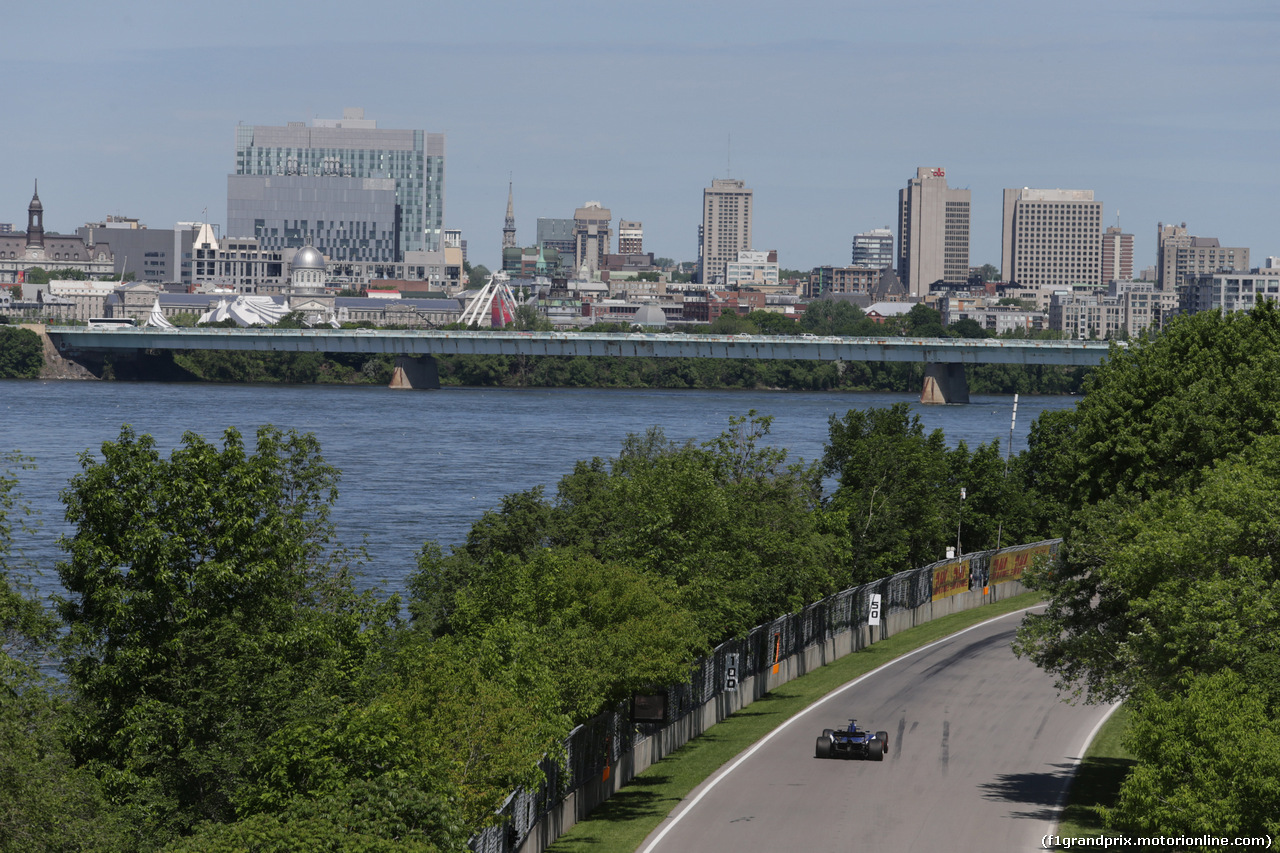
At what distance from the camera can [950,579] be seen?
69312 mm

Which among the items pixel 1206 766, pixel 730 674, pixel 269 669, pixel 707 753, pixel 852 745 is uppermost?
pixel 269 669

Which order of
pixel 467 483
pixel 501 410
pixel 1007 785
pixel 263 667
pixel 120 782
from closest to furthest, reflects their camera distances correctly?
pixel 120 782 → pixel 263 667 → pixel 1007 785 → pixel 467 483 → pixel 501 410

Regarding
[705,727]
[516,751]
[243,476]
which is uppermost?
[243,476]

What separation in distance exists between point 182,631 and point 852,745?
1729cm

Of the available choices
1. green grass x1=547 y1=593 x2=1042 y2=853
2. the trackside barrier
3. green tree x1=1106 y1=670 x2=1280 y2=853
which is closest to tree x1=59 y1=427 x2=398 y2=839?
the trackside barrier

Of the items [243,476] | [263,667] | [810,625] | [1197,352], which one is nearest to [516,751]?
[263,667]

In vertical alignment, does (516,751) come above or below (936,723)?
above

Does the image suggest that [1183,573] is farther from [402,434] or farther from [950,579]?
[402,434]

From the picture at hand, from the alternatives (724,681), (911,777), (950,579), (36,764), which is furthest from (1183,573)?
(950,579)

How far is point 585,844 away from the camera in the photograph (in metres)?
33.6

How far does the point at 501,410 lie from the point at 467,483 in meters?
75.1

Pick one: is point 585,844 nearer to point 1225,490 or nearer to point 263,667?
point 263,667

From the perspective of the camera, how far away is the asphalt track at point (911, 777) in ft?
110

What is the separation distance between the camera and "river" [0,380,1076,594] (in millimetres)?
81938
